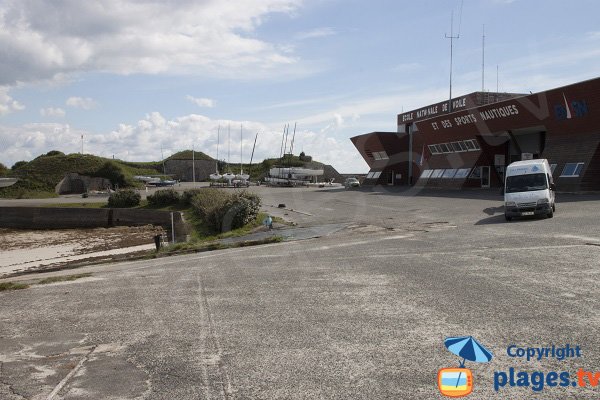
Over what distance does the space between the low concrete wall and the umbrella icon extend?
44.9 meters

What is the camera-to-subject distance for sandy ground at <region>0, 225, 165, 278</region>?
30595 mm

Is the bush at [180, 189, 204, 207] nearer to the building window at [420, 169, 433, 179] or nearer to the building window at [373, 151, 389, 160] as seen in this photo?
the building window at [420, 169, 433, 179]

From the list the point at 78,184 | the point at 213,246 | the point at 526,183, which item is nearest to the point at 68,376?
the point at 213,246

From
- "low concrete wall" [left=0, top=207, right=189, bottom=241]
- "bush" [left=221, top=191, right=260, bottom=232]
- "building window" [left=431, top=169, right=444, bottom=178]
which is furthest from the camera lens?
"building window" [left=431, top=169, right=444, bottom=178]

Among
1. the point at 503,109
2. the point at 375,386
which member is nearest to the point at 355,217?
the point at 503,109

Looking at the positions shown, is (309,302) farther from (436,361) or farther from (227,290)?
(436,361)

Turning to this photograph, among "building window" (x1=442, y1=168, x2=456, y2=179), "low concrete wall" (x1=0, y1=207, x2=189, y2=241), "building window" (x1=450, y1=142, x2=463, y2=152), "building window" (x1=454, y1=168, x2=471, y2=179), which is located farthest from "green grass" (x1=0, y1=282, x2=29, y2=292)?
"building window" (x1=450, y1=142, x2=463, y2=152)

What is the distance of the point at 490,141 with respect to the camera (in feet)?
170

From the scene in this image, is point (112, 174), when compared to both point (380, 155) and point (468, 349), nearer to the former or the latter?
point (380, 155)

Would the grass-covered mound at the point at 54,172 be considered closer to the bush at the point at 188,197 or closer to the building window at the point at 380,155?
the bush at the point at 188,197

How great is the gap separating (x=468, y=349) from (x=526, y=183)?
66.1 ft

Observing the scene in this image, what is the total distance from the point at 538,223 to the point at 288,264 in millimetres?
12687

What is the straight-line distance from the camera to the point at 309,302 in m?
9.73

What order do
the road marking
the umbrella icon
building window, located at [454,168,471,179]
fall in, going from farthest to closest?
building window, located at [454,168,471,179], the umbrella icon, the road marking
